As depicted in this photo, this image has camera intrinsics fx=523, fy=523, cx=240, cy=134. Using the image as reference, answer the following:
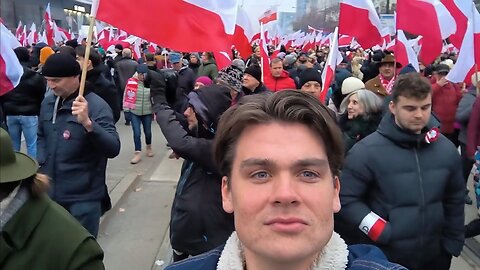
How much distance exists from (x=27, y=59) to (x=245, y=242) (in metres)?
7.43

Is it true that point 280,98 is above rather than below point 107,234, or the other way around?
above

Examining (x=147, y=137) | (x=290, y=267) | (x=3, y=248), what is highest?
A: (x=290, y=267)

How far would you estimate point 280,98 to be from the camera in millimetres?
1413

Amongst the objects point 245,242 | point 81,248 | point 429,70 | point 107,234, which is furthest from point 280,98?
point 429,70

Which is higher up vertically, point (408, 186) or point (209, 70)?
point (408, 186)

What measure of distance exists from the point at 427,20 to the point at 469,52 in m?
0.60

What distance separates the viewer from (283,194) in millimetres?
1251

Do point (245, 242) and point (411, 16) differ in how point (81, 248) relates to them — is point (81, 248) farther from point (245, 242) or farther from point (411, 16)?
point (411, 16)

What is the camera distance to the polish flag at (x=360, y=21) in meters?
5.98

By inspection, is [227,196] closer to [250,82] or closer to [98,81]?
[250,82]

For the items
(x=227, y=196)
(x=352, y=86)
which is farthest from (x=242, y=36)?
(x=227, y=196)

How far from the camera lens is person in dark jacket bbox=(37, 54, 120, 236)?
367 cm

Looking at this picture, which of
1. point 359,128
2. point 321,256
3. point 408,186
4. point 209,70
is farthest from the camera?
point 209,70

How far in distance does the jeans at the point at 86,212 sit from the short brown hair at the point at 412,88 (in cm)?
226
